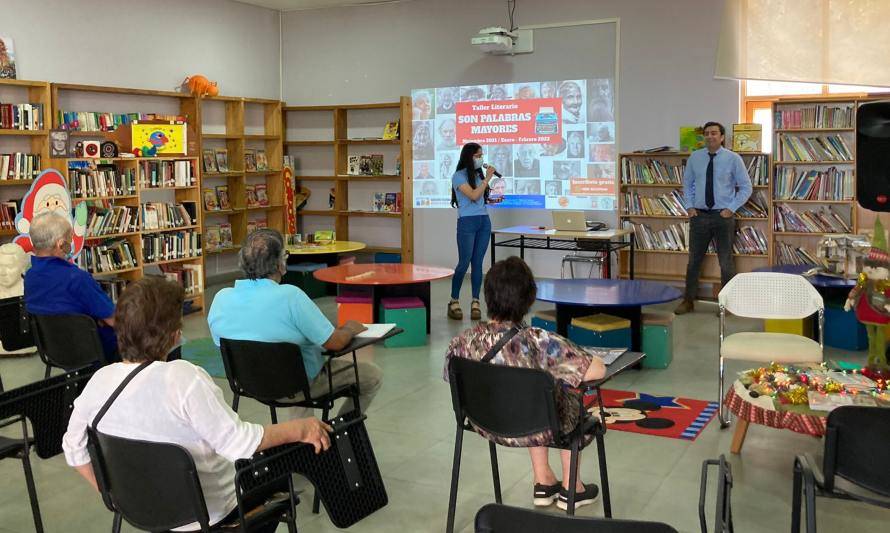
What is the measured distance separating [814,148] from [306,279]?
5.44m

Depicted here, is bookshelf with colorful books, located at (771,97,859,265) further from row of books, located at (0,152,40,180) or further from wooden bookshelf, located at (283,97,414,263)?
row of books, located at (0,152,40,180)

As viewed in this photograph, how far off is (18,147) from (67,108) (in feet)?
2.50

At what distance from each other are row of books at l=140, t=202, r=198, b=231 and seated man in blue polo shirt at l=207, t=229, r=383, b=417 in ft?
16.4

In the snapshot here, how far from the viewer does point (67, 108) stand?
347 inches

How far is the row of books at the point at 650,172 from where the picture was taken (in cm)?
925

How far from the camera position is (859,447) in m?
2.59

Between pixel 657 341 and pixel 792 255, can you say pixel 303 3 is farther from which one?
pixel 657 341

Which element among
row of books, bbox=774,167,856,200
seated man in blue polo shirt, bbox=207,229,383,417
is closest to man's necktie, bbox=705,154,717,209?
row of books, bbox=774,167,856,200

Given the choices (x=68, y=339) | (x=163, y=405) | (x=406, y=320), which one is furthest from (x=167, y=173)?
(x=163, y=405)

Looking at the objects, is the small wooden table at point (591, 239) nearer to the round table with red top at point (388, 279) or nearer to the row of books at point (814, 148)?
the row of books at point (814, 148)

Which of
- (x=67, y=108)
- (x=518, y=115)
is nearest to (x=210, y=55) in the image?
(x=67, y=108)

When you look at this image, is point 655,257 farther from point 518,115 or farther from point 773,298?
point 773,298

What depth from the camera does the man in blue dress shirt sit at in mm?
8273

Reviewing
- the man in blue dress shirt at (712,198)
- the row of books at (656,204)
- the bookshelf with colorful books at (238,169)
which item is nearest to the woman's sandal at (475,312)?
the man in blue dress shirt at (712,198)
